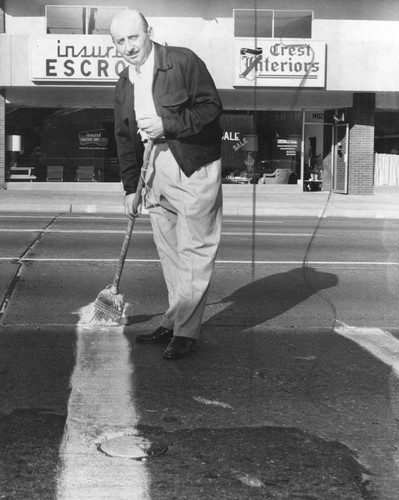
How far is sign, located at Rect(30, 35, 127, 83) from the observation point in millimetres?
23484

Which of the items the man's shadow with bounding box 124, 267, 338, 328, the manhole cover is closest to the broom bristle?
the man's shadow with bounding box 124, 267, 338, 328

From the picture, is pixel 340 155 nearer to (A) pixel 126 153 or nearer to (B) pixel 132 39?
(A) pixel 126 153

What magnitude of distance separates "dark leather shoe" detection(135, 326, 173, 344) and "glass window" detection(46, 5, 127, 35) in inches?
757

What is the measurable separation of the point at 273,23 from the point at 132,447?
2241 cm

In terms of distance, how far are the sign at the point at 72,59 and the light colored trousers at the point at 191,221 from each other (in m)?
19.0

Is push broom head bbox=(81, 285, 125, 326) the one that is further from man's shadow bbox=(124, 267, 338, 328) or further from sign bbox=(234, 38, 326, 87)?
sign bbox=(234, 38, 326, 87)

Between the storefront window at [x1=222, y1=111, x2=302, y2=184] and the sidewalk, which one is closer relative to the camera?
the sidewalk

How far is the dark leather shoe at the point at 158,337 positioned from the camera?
541 cm

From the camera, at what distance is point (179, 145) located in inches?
193

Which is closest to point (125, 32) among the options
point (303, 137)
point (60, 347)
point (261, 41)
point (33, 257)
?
point (60, 347)

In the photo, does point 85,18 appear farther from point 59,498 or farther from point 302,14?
point 59,498

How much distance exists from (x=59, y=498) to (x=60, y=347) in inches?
88.5

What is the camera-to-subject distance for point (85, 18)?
2389 centimetres

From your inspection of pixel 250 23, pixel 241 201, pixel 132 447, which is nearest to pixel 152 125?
pixel 132 447
